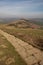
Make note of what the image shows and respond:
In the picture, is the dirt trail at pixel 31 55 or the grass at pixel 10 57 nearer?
the grass at pixel 10 57

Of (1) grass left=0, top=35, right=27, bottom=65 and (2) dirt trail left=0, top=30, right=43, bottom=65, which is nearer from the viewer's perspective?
(1) grass left=0, top=35, right=27, bottom=65

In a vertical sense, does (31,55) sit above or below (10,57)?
below

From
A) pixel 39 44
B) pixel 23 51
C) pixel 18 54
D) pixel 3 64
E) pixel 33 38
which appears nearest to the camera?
pixel 3 64

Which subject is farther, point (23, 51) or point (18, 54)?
point (23, 51)

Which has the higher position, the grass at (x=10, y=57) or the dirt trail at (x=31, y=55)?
the grass at (x=10, y=57)

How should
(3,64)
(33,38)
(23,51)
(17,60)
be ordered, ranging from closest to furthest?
1. (3,64)
2. (17,60)
3. (23,51)
4. (33,38)

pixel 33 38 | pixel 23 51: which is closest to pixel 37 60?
pixel 23 51

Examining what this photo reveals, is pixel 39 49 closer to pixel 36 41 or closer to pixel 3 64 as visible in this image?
pixel 36 41

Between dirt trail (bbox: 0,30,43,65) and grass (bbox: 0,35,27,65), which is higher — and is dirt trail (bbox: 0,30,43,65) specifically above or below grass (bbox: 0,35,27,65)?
below

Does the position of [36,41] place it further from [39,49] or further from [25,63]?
[25,63]

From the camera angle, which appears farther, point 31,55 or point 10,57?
point 31,55
